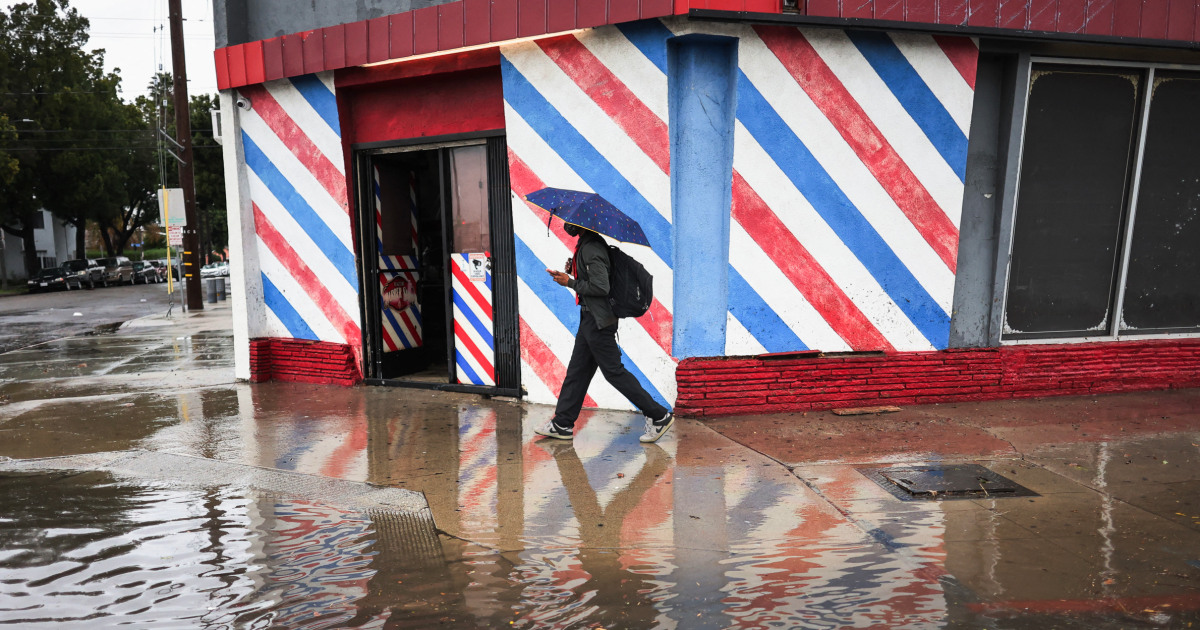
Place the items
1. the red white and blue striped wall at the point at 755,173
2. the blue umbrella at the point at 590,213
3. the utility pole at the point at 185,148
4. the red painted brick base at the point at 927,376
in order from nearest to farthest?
the blue umbrella at the point at 590,213 < the red white and blue striped wall at the point at 755,173 < the red painted brick base at the point at 927,376 < the utility pole at the point at 185,148

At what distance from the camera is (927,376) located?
7375mm

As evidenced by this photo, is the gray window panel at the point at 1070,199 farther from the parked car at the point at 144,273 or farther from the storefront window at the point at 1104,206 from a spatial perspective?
the parked car at the point at 144,273

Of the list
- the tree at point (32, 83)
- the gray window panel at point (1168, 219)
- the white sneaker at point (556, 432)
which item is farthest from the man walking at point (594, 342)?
the tree at point (32, 83)

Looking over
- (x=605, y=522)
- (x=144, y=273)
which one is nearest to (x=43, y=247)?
(x=144, y=273)

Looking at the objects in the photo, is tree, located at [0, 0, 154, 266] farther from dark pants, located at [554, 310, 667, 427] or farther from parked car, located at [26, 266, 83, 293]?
dark pants, located at [554, 310, 667, 427]

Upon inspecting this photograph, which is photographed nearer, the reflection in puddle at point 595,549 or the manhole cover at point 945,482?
the reflection in puddle at point 595,549

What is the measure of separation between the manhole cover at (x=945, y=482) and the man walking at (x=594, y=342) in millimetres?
1650

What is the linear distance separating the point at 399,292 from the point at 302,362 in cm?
141

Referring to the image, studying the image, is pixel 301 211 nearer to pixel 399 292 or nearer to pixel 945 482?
pixel 399 292

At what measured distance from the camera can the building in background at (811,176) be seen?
6.90m

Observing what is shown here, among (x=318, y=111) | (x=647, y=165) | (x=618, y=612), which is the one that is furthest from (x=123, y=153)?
(x=618, y=612)

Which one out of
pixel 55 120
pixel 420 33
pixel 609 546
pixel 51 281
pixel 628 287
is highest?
pixel 55 120

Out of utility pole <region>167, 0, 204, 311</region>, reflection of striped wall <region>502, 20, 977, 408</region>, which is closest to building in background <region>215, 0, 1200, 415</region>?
reflection of striped wall <region>502, 20, 977, 408</region>

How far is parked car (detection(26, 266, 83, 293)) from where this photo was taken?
3925 cm
